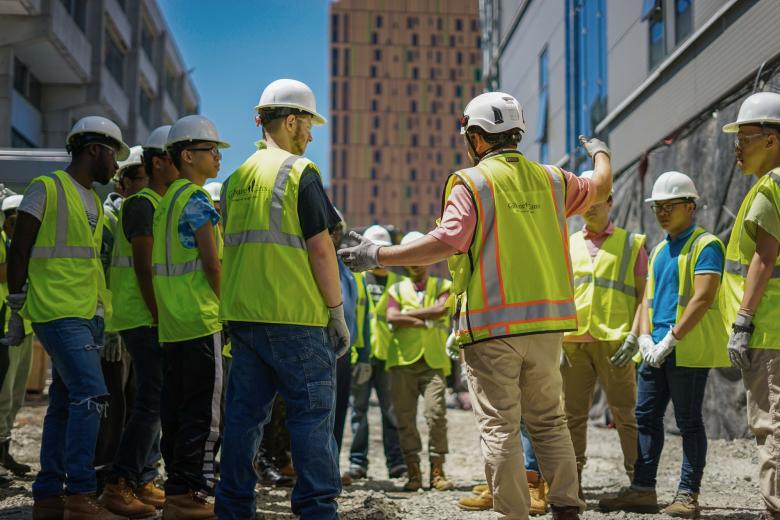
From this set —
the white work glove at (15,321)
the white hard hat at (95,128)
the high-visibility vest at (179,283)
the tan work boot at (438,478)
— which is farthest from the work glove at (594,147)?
the tan work boot at (438,478)

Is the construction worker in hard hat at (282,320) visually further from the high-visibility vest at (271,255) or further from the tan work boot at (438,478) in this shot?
the tan work boot at (438,478)

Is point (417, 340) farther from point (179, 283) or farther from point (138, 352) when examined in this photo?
point (179, 283)

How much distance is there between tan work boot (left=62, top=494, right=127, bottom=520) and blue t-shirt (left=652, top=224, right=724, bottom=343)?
3589 millimetres

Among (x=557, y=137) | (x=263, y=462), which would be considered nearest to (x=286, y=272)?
(x=263, y=462)

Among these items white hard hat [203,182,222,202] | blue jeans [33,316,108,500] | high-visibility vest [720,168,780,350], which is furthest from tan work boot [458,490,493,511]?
white hard hat [203,182,222,202]

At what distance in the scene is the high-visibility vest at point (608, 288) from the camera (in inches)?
244

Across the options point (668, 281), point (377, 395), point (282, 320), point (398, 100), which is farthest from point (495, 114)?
point (398, 100)

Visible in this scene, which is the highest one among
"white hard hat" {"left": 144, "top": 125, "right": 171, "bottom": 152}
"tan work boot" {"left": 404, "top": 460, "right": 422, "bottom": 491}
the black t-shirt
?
"white hard hat" {"left": 144, "top": 125, "right": 171, "bottom": 152}

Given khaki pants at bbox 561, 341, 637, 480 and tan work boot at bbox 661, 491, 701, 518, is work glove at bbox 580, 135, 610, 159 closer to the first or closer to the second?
khaki pants at bbox 561, 341, 637, 480

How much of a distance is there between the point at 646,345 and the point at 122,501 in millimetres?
3393

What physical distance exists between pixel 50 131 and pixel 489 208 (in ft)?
77.4

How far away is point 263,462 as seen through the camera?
7.43 metres

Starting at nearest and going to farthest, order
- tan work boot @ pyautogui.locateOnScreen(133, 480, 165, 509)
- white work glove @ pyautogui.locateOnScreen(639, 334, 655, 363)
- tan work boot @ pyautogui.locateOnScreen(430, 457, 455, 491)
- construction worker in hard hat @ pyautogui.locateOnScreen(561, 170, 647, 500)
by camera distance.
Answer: tan work boot @ pyautogui.locateOnScreen(133, 480, 165, 509), white work glove @ pyautogui.locateOnScreen(639, 334, 655, 363), construction worker in hard hat @ pyautogui.locateOnScreen(561, 170, 647, 500), tan work boot @ pyautogui.locateOnScreen(430, 457, 455, 491)

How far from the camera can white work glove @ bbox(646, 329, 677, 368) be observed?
18.6 ft
